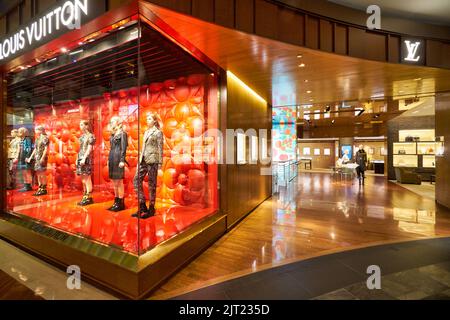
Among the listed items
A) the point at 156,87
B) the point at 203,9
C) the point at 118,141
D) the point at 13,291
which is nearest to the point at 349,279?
the point at 203,9

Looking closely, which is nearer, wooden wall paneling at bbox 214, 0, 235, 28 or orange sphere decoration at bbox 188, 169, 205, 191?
wooden wall paneling at bbox 214, 0, 235, 28

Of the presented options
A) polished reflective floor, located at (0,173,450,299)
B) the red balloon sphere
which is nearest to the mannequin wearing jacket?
the red balloon sphere

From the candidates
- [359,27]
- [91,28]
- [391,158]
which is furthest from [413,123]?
[91,28]

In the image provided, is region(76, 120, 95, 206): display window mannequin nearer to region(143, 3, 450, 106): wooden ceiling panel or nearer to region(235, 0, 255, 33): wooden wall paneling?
region(143, 3, 450, 106): wooden ceiling panel

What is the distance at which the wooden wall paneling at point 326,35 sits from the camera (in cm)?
310

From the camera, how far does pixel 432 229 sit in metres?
3.91

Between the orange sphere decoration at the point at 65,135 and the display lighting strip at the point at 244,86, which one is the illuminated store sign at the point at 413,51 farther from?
the orange sphere decoration at the point at 65,135

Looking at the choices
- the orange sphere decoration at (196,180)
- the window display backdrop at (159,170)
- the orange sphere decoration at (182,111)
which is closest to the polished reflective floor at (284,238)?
the window display backdrop at (159,170)

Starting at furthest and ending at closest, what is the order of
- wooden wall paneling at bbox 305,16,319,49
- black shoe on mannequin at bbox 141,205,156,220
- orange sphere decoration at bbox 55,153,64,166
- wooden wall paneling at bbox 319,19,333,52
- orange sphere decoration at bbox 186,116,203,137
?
orange sphere decoration at bbox 55,153,64,166 < orange sphere decoration at bbox 186,116,203,137 < black shoe on mannequin at bbox 141,205,156,220 < wooden wall paneling at bbox 319,19,333,52 < wooden wall paneling at bbox 305,16,319,49

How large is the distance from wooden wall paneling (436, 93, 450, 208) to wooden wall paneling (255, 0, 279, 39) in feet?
18.9

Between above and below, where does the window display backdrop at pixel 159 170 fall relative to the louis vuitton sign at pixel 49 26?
below

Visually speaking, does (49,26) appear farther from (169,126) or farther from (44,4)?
(169,126)

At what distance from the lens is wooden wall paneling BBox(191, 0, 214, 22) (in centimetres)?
225

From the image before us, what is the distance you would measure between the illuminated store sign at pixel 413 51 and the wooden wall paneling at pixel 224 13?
3.11 meters
